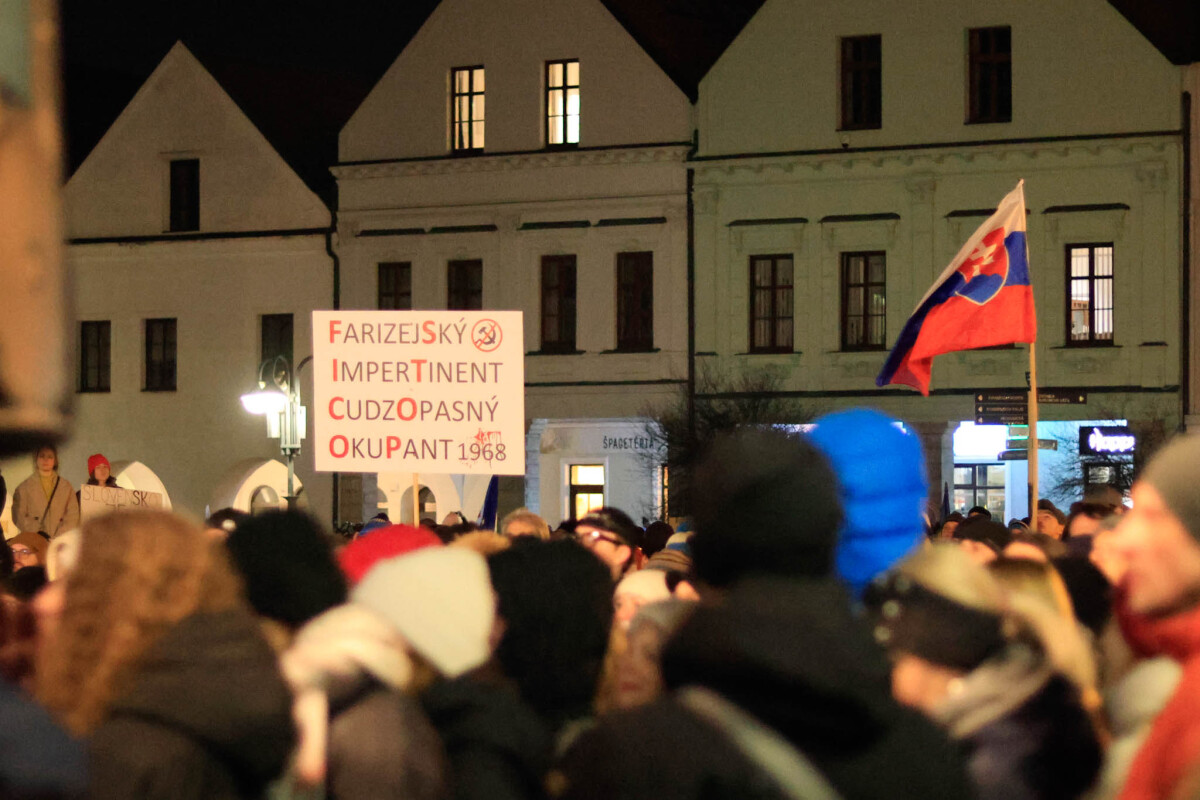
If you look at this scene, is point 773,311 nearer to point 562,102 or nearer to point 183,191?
point 562,102

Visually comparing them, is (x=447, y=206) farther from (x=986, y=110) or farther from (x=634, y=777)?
(x=634, y=777)

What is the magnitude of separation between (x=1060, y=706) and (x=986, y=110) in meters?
26.5

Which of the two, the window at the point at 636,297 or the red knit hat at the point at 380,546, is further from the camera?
the window at the point at 636,297

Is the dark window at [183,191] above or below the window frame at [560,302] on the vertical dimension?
above

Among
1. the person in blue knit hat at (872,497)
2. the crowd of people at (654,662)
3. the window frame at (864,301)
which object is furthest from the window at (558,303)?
the person in blue knit hat at (872,497)

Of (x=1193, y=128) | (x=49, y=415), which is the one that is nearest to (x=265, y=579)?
(x=49, y=415)

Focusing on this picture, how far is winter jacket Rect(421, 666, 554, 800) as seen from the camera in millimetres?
2963

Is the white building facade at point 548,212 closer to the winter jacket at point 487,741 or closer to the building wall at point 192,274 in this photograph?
the building wall at point 192,274

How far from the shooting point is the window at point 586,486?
1162 inches

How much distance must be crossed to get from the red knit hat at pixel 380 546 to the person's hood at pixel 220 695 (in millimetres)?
2149

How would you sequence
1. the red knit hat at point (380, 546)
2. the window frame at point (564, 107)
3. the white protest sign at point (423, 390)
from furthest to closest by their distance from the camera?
the window frame at point (564, 107), the white protest sign at point (423, 390), the red knit hat at point (380, 546)

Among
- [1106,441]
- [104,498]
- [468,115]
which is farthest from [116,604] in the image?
[468,115]

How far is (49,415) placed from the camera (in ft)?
3.38

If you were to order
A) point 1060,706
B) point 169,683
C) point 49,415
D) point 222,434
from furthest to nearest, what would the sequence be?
point 222,434
point 1060,706
point 169,683
point 49,415
